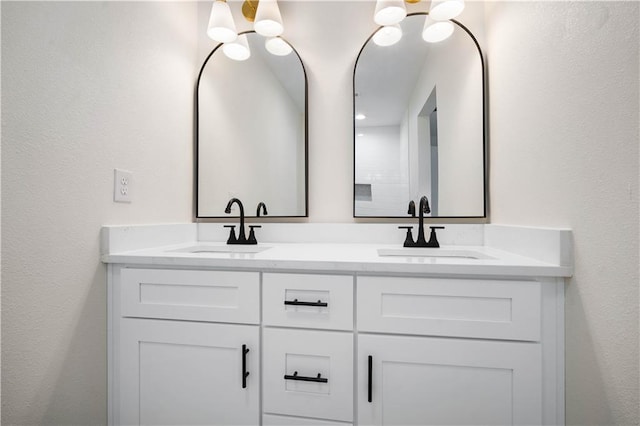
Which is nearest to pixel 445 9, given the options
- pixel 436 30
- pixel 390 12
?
pixel 436 30

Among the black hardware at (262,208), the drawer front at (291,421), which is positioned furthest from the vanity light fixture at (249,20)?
the drawer front at (291,421)

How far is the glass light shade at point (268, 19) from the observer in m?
1.39

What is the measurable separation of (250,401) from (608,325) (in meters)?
Result: 0.99

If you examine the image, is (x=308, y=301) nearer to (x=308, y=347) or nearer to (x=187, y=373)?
(x=308, y=347)

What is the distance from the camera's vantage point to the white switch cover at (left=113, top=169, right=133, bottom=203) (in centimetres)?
104

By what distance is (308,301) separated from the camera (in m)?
0.91

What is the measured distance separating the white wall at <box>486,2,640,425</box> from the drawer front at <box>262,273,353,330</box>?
2.01ft

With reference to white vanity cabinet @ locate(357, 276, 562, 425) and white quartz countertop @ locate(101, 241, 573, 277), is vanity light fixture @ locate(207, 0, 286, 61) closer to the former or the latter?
white quartz countertop @ locate(101, 241, 573, 277)

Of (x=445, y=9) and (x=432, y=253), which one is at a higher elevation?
(x=445, y=9)

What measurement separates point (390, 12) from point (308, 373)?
59.4 inches

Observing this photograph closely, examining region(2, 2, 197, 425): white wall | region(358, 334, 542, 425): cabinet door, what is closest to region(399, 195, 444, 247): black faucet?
region(358, 334, 542, 425): cabinet door

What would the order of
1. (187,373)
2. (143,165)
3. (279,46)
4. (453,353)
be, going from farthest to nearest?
(279,46) < (143,165) < (187,373) < (453,353)

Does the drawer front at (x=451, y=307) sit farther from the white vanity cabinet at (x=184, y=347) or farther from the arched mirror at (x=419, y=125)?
the arched mirror at (x=419, y=125)

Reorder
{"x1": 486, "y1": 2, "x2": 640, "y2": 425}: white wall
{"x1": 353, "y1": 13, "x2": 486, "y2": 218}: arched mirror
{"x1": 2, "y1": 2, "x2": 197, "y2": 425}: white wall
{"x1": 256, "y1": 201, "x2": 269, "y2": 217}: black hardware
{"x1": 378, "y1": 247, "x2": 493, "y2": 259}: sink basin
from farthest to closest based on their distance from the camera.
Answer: {"x1": 256, "y1": 201, "x2": 269, "y2": 217}: black hardware
{"x1": 353, "y1": 13, "x2": 486, "y2": 218}: arched mirror
{"x1": 378, "y1": 247, "x2": 493, "y2": 259}: sink basin
{"x1": 2, "y1": 2, "x2": 197, "y2": 425}: white wall
{"x1": 486, "y1": 2, "x2": 640, "y2": 425}: white wall
